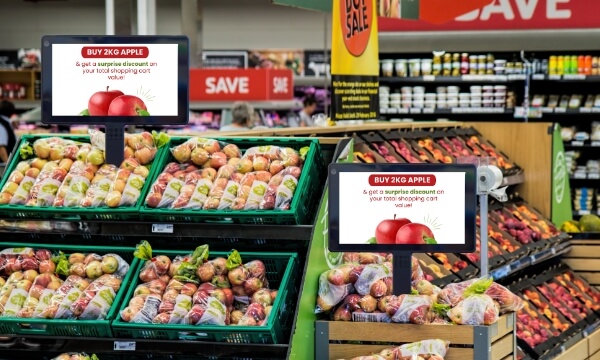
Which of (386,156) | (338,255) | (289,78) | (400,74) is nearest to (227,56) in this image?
(289,78)

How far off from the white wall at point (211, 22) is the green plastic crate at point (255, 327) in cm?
1527

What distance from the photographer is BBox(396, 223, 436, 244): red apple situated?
12.0 feet

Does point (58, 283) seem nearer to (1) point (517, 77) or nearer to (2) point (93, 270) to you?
(2) point (93, 270)

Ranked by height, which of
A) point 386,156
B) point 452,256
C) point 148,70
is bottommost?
point 452,256

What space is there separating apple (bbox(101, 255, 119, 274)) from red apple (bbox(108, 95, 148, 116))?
0.53 metres

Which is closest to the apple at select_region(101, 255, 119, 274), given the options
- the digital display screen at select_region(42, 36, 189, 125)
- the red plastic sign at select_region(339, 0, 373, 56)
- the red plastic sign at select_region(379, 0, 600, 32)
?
the digital display screen at select_region(42, 36, 189, 125)

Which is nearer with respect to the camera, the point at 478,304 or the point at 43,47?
the point at 478,304

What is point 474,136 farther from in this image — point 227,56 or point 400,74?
point 227,56

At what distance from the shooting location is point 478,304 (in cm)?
365

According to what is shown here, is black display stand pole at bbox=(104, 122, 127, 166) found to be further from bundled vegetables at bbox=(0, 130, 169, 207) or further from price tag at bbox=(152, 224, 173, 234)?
price tag at bbox=(152, 224, 173, 234)

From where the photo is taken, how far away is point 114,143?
4051mm

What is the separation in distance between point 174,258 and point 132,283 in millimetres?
181

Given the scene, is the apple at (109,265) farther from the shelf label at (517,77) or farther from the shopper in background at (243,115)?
the shelf label at (517,77)

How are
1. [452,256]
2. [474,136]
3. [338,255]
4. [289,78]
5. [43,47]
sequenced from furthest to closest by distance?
[289,78]
[474,136]
[452,256]
[338,255]
[43,47]
